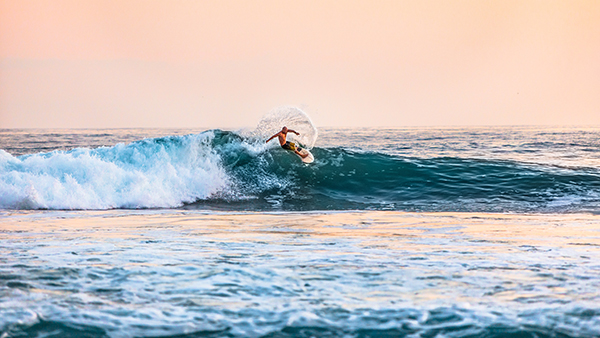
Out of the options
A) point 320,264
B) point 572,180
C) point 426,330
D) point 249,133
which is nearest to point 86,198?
point 249,133

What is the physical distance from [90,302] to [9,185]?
9928 mm

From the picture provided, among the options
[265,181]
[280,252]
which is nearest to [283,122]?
[265,181]

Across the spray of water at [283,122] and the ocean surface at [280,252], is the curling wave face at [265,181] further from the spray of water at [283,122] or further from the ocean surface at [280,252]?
the spray of water at [283,122]

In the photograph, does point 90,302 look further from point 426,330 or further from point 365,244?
point 365,244

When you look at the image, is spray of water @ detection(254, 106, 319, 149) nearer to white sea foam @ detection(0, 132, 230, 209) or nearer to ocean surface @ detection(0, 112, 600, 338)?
white sea foam @ detection(0, 132, 230, 209)

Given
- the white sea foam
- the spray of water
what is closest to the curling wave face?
the white sea foam

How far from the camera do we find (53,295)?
200 inches

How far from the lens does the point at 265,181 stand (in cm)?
1667

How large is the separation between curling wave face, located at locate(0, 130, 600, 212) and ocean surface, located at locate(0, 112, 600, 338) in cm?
8

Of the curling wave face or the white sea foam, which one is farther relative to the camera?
the curling wave face

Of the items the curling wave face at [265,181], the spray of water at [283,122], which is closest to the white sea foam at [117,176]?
the curling wave face at [265,181]

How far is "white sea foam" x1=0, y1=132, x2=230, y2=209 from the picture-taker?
12922 mm

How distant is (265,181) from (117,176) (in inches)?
185

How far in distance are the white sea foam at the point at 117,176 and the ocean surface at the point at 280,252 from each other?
0.19 feet
